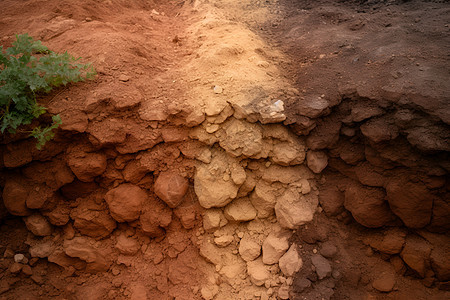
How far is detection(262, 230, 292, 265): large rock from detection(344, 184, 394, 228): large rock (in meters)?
0.66

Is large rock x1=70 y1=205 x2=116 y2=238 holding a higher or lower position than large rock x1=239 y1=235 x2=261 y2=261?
higher

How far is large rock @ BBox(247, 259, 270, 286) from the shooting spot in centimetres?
268

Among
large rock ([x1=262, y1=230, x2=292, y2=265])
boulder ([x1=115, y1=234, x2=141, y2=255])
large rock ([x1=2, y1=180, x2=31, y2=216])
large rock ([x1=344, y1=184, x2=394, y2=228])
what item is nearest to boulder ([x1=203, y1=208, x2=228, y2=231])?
large rock ([x1=262, y1=230, x2=292, y2=265])

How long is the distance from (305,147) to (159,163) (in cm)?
147

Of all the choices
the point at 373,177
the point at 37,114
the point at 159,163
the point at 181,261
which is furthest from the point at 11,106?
the point at 373,177

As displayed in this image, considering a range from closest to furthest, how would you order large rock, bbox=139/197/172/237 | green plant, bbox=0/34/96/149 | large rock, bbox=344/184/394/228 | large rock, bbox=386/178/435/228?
large rock, bbox=386/178/435/228 < green plant, bbox=0/34/96/149 < large rock, bbox=344/184/394/228 < large rock, bbox=139/197/172/237

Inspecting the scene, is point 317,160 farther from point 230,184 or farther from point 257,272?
point 257,272

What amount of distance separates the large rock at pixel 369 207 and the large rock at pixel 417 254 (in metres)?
0.24

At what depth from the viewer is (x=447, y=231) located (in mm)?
2402

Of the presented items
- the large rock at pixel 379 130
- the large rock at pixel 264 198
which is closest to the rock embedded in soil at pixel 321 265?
the large rock at pixel 264 198

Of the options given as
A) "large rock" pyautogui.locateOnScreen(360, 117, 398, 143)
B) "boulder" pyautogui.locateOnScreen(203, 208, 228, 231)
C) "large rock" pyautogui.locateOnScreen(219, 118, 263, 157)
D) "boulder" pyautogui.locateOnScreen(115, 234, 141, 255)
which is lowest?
"boulder" pyautogui.locateOnScreen(115, 234, 141, 255)

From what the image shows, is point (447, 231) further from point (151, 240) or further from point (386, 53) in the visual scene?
point (151, 240)

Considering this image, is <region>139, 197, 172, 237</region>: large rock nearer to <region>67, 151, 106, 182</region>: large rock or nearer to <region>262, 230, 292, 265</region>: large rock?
<region>67, 151, 106, 182</region>: large rock

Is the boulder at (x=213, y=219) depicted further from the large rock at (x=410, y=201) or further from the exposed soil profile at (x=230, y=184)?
the large rock at (x=410, y=201)
